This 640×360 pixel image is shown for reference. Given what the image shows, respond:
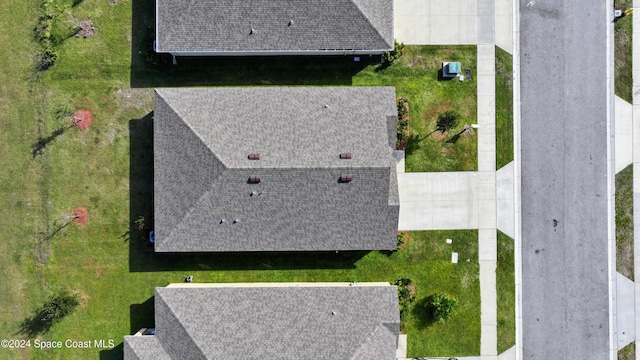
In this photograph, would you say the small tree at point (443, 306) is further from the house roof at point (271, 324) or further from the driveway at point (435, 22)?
the driveway at point (435, 22)

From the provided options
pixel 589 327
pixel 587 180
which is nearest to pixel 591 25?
pixel 587 180

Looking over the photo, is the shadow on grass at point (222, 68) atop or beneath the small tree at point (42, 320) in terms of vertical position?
atop

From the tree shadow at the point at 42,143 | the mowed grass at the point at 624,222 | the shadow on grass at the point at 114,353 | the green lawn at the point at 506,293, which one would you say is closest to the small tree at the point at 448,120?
the green lawn at the point at 506,293

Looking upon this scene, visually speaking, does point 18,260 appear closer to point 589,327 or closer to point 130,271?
point 130,271

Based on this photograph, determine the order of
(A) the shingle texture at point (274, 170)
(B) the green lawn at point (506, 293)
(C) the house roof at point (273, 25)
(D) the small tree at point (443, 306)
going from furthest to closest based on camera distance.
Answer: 1. (B) the green lawn at point (506, 293)
2. (D) the small tree at point (443, 306)
3. (C) the house roof at point (273, 25)
4. (A) the shingle texture at point (274, 170)

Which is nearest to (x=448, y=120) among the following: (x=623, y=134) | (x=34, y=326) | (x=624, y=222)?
(x=623, y=134)

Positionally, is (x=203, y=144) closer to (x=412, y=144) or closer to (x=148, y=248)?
(x=148, y=248)
